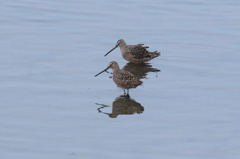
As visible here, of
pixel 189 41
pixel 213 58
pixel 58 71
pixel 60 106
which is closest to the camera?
pixel 60 106

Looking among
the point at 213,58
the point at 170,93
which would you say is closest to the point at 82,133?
the point at 170,93

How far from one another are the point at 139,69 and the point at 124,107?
301cm

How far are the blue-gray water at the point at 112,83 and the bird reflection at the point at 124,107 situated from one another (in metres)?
0.02

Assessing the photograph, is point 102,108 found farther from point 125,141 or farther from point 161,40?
point 161,40

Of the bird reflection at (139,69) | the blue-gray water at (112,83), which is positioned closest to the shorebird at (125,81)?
the blue-gray water at (112,83)

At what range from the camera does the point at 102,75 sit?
524 inches

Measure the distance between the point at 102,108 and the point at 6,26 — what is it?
5.93m

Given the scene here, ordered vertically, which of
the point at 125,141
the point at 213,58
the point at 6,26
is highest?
the point at 6,26

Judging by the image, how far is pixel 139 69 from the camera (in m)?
14.3

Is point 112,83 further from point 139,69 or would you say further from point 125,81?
point 139,69

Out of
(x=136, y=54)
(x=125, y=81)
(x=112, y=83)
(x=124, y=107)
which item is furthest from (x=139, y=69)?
(x=124, y=107)

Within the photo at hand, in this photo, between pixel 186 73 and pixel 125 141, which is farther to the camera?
pixel 186 73

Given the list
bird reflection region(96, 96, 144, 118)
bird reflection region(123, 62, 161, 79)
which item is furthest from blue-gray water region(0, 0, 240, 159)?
bird reflection region(123, 62, 161, 79)

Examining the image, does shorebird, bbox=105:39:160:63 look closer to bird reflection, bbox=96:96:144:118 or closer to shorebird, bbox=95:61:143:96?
shorebird, bbox=95:61:143:96
